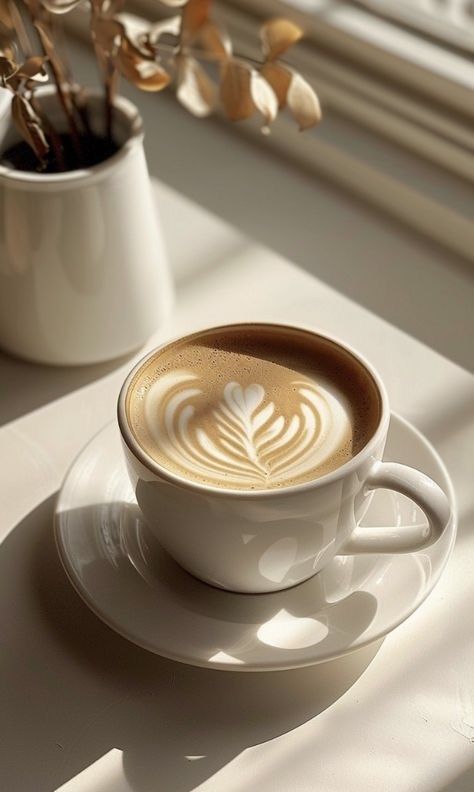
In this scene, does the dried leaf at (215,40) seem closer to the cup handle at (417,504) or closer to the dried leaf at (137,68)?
the dried leaf at (137,68)

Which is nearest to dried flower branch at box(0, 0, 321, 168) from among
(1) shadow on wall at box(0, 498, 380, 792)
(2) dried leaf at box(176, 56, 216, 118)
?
(2) dried leaf at box(176, 56, 216, 118)

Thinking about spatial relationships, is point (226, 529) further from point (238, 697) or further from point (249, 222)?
point (249, 222)

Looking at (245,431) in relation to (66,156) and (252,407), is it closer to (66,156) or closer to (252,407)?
(252,407)

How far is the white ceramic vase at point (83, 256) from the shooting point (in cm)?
69

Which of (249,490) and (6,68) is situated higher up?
(6,68)

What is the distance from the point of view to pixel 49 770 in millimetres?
545

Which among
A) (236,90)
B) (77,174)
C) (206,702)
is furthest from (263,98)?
(206,702)

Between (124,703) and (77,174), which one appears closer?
(124,703)

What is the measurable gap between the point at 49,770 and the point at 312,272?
459 mm

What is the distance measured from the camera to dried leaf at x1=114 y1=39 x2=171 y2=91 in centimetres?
66

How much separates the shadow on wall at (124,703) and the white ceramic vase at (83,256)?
206 millimetres

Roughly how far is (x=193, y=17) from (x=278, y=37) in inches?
2.2

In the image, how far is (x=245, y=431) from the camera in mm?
586

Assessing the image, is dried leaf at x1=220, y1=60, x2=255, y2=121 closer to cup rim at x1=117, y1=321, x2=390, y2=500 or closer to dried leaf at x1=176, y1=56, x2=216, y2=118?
dried leaf at x1=176, y1=56, x2=216, y2=118
